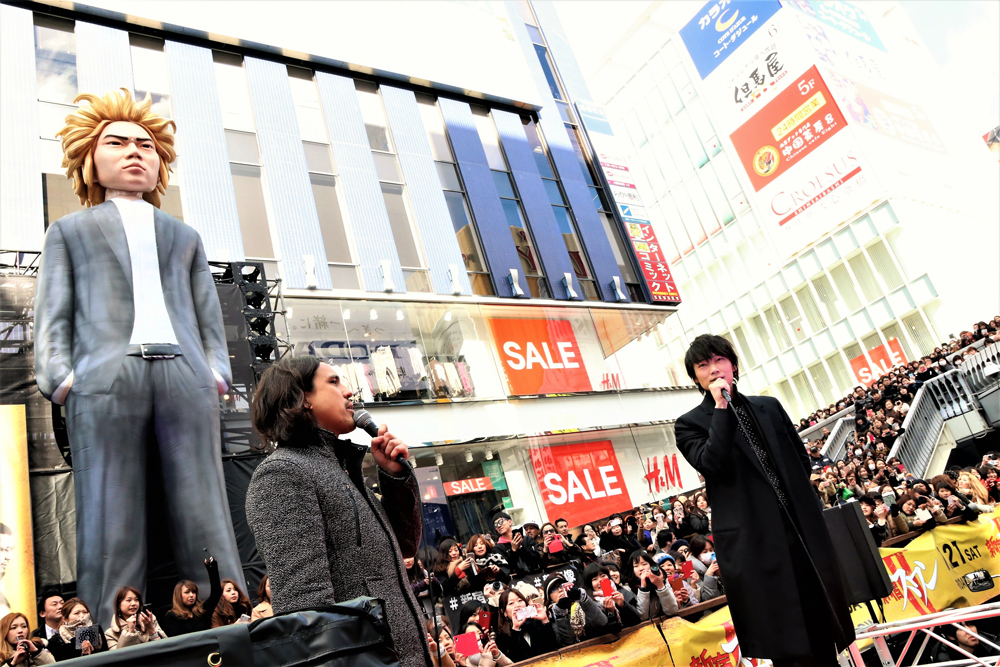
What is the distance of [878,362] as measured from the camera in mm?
31516

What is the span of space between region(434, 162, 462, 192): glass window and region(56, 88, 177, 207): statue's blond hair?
12.2 metres

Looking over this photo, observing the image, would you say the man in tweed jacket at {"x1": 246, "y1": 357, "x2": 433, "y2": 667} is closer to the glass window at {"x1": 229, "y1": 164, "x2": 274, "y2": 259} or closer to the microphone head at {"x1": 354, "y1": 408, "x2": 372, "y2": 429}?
the microphone head at {"x1": 354, "y1": 408, "x2": 372, "y2": 429}

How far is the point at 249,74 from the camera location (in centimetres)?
1675

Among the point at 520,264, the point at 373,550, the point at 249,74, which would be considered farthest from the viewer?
the point at 520,264

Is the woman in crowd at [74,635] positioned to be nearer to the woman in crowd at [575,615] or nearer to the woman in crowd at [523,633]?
the woman in crowd at [523,633]

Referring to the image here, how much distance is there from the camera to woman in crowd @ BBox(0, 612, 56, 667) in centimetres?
515

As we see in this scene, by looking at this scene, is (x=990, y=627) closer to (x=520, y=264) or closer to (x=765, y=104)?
(x=520, y=264)

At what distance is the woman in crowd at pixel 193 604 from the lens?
5.54m

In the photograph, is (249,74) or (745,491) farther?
(249,74)

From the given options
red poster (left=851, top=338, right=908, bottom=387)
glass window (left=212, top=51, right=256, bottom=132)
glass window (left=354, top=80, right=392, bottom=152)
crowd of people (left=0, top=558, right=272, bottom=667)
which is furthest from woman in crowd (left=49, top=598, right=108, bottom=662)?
red poster (left=851, top=338, right=908, bottom=387)

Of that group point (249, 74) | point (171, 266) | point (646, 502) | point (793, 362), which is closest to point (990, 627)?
point (171, 266)

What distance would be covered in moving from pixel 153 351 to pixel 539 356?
492 inches

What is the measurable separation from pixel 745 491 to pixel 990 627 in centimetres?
573

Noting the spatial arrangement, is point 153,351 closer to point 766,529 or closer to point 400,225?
point 766,529
